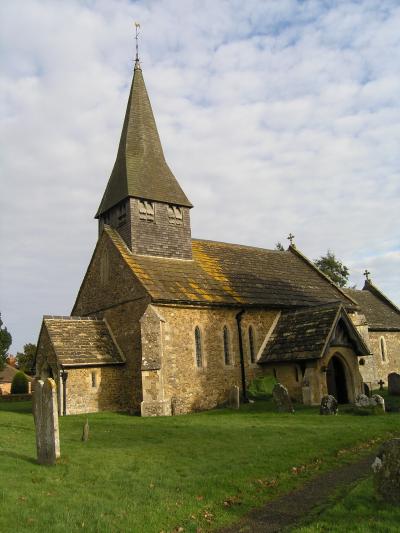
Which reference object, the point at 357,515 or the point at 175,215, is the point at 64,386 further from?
the point at 357,515

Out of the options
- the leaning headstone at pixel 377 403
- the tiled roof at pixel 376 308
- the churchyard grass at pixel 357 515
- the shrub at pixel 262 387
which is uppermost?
the tiled roof at pixel 376 308

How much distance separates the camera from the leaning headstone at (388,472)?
7727 millimetres

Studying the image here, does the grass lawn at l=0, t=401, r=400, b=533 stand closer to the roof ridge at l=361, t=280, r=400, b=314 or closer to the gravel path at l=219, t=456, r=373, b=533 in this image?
the gravel path at l=219, t=456, r=373, b=533

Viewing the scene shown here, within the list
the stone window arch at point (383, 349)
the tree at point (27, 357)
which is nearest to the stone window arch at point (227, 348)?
the stone window arch at point (383, 349)

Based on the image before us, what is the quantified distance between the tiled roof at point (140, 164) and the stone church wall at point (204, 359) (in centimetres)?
711

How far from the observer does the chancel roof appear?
21.9 m

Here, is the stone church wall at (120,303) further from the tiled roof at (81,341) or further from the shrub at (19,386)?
the shrub at (19,386)

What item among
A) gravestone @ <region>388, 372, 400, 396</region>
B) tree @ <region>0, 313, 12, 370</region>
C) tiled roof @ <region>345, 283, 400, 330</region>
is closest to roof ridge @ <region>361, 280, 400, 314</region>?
tiled roof @ <region>345, 283, 400, 330</region>

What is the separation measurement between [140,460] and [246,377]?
1299 centimetres

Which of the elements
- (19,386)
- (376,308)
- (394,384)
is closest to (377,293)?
(376,308)

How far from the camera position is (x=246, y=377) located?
950 inches

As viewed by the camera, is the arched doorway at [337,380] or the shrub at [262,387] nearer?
the shrub at [262,387]

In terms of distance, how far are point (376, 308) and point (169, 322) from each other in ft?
77.5

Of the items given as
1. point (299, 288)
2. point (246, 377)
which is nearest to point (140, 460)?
point (246, 377)
